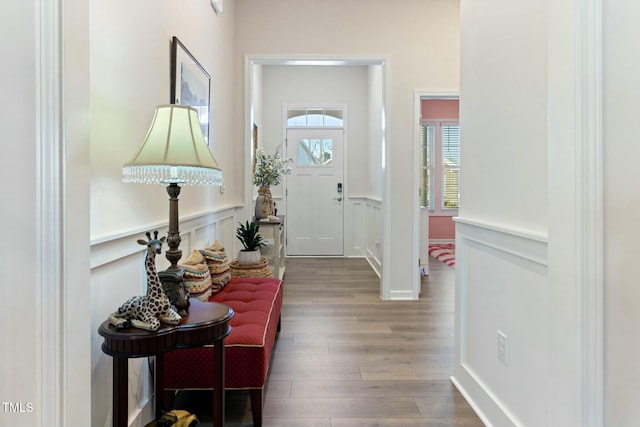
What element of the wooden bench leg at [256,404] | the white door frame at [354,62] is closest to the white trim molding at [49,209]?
the wooden bench leg at [256,404]

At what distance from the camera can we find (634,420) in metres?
0.87

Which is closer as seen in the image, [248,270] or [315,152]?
[248,270]

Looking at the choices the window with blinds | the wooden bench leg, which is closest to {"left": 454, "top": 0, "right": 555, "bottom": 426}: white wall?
the wooden bench leg

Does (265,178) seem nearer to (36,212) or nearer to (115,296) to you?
(115,296)

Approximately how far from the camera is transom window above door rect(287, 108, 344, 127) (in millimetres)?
6371

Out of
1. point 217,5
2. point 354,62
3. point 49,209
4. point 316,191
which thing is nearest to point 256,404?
point 49,209

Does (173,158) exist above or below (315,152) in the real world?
below

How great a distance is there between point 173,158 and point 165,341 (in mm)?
619

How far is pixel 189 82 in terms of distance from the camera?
2.41m

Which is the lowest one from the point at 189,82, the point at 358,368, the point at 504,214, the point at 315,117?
the point at 358,368

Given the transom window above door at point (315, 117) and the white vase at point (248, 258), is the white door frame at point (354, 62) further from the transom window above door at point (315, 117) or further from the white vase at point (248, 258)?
the transom window above door at point (315, 117)

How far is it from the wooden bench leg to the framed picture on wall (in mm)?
1580

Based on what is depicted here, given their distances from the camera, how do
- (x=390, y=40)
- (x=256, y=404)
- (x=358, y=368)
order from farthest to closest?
(x=390, y=40) < (x=358, y=368) < (x=256, y=404)

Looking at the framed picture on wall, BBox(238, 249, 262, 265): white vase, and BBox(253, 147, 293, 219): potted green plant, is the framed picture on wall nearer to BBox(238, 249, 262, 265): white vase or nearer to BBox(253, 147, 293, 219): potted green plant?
BBox(238, 249, 262, 265): white vase
